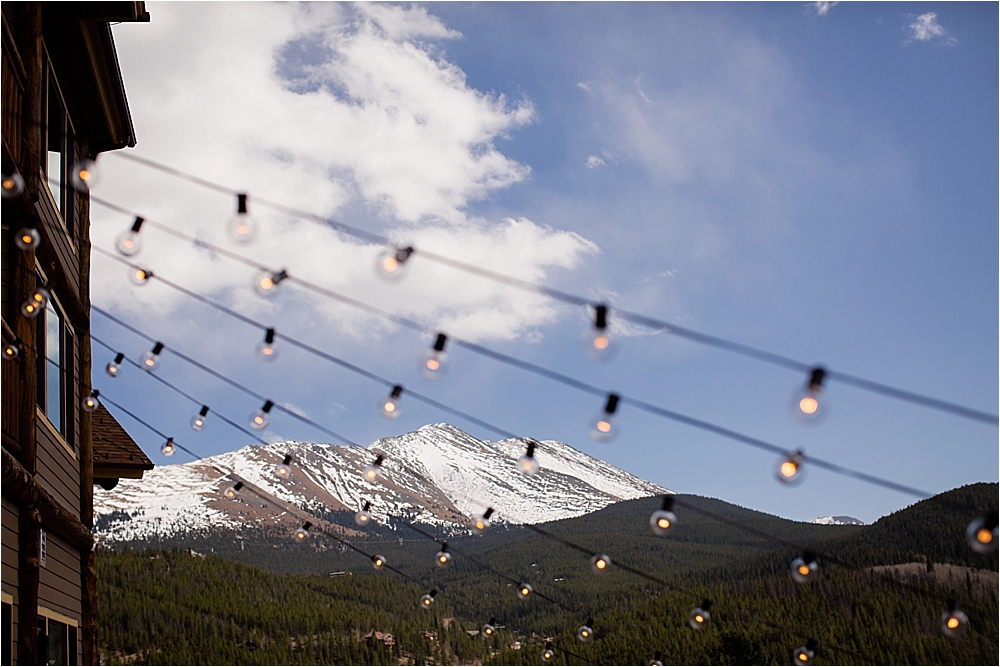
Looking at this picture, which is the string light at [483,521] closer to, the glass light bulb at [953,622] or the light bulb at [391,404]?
the light bulb at [391,404]

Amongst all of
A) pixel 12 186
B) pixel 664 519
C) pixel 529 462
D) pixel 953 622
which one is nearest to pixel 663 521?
pixel 664 519

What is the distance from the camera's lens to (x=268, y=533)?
547 feet

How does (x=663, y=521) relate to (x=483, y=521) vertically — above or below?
below

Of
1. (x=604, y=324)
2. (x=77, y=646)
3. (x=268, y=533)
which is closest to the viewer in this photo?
(x=604, y=324)

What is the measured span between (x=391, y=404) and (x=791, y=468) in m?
3.02

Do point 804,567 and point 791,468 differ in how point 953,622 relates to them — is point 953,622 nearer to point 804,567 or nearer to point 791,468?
point 804,567

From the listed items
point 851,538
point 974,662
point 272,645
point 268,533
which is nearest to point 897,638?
point 974,662

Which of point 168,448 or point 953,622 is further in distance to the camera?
point 168,448

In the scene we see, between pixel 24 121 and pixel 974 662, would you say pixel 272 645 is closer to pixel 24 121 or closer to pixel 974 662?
pixel 974 662

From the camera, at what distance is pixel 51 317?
9586 millimetres

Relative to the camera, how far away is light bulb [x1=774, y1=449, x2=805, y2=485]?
18.0 feet

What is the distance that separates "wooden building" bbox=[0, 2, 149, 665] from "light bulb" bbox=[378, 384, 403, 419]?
2.72m

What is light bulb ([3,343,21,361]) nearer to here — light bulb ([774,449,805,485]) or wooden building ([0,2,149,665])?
wooden building ([0,2,149,665])

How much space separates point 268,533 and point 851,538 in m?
118
